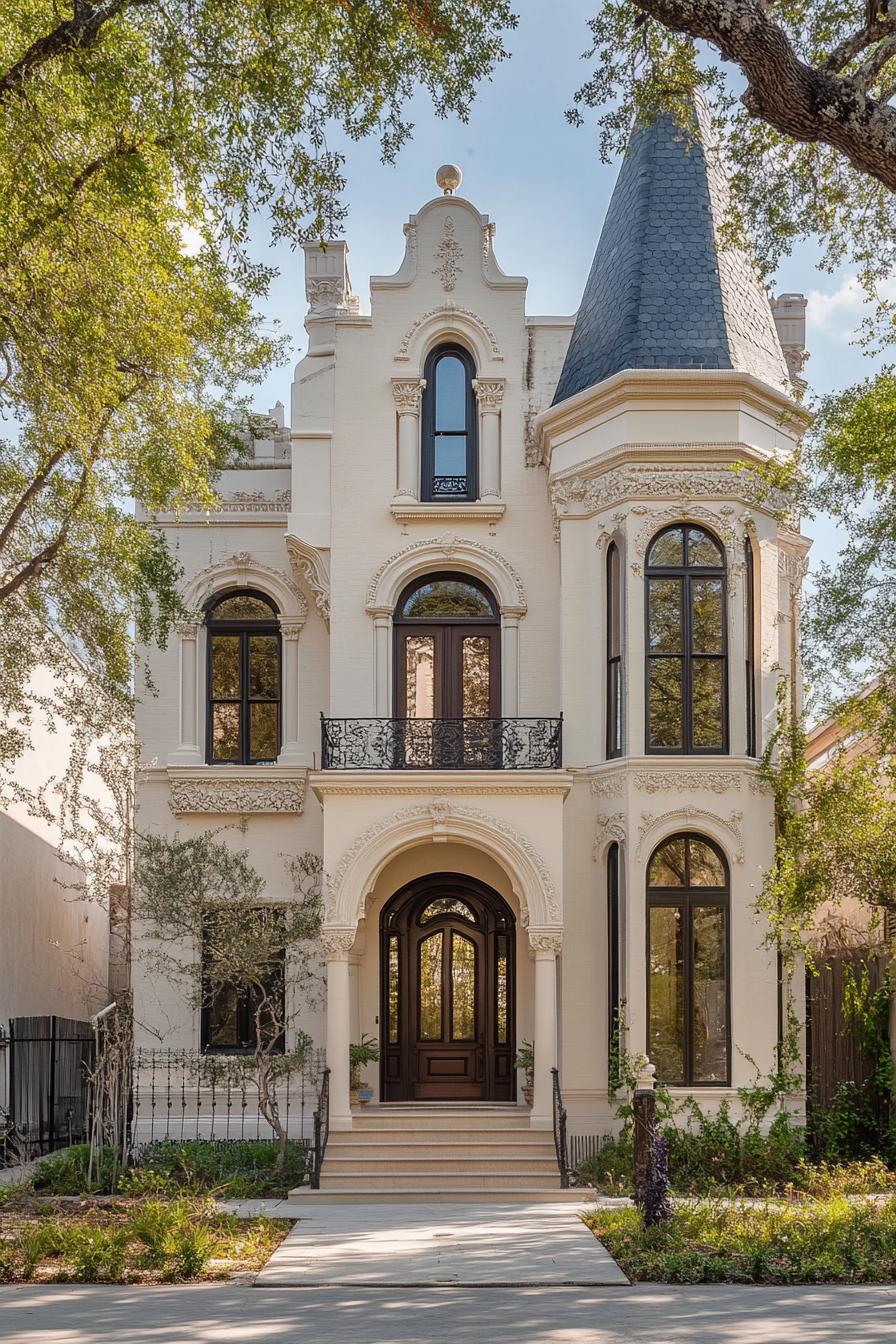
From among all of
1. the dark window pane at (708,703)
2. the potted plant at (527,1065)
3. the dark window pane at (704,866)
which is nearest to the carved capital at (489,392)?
the dark window pane at (708,703)

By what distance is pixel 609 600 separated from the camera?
62.5 ft

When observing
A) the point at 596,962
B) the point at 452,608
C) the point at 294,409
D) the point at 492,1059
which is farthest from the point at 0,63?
the point at 492,1059

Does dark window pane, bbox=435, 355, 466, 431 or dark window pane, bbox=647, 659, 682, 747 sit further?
dark window pane, bbox=435, 355, 466, 431

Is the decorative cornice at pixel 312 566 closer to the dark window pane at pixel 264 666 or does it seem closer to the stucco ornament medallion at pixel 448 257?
the dark window pane at pixel 264 666

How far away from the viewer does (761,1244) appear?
1167 centimetres

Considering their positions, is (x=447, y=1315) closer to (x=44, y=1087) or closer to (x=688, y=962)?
(x=688, y=962)

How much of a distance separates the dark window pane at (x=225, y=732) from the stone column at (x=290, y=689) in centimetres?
70

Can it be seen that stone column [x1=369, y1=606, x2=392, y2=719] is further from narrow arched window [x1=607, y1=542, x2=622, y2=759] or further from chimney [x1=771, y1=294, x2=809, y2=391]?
chimney [x1=771, y1=294, x2=809, y2=391]

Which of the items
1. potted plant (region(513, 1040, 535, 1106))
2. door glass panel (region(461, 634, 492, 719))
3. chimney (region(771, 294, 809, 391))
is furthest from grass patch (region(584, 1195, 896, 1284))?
chimney (region(771, 294, 809, 391))

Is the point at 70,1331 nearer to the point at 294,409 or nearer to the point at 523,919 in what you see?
the point at 523,919

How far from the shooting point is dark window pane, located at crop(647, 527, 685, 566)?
1866 cm

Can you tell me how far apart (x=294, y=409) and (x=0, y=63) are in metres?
8.61

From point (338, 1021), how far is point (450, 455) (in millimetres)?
7664

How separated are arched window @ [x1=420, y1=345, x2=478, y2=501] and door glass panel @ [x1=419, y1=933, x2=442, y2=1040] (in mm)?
5935
